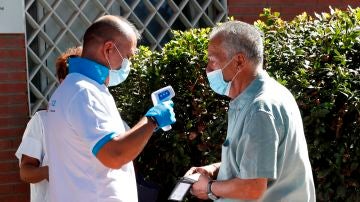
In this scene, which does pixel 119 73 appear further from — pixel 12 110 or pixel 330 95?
pixel 12 110

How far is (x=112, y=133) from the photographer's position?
314 centimetres

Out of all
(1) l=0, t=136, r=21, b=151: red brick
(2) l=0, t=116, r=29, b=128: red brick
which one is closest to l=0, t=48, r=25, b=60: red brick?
(2) l=0, t=116, r=29, b=128: red brick

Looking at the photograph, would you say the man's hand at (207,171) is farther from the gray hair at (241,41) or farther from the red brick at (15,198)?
the red brick at (15,198)

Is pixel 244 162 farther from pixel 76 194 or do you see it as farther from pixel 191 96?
pixel 191 96

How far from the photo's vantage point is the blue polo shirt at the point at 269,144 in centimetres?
292

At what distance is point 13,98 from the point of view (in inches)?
226

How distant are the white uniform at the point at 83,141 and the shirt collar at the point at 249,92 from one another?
0.53 meters

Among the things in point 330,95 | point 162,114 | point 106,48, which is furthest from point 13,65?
point 162,114

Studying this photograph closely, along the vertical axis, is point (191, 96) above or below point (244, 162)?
below

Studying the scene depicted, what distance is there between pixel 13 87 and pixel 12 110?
18 cm

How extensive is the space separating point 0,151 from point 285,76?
245 cm

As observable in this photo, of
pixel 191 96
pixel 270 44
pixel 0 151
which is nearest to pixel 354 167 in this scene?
pixel 270 44

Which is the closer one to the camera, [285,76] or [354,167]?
[354,167]

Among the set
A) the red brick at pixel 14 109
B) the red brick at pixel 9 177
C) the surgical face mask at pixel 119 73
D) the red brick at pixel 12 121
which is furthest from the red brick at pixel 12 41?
the surgical face mask at pixel 119 73
